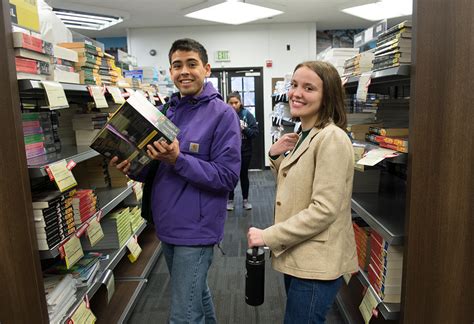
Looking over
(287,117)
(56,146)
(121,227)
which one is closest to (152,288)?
(121,227)

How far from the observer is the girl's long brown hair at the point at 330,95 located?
1.37m

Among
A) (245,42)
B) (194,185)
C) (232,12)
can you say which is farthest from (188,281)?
(245,42)

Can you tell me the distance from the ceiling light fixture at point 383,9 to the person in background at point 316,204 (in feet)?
16.1

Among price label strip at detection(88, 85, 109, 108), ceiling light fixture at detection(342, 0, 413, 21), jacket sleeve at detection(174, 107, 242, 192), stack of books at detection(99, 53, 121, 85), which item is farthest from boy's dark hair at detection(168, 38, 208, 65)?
ceiling light fixture at detection(342, 0, 413, 21)

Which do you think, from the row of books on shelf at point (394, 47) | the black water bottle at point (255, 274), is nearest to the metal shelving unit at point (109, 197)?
the black water bottle at point (255, 274)

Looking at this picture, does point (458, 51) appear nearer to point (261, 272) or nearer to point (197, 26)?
point (261, 272)

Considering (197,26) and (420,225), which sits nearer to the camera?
(420,225)

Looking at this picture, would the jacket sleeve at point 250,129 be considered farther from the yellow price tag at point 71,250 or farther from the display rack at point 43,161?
the yellow price tag at point 71,250

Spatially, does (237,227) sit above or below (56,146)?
below

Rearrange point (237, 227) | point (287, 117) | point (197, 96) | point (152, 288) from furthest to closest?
point (287, 117)
point (237, 227)
point (152, 288)
point (197, 96)

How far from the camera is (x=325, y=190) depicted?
1300 mm

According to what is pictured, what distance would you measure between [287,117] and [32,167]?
14.4 feet

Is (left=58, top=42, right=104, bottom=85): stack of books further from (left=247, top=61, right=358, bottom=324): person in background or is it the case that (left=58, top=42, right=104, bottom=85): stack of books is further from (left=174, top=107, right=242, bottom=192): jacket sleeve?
(left=247, top=61, right=358, bottom=324): person in background

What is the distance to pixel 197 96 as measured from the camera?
5.60 ft
